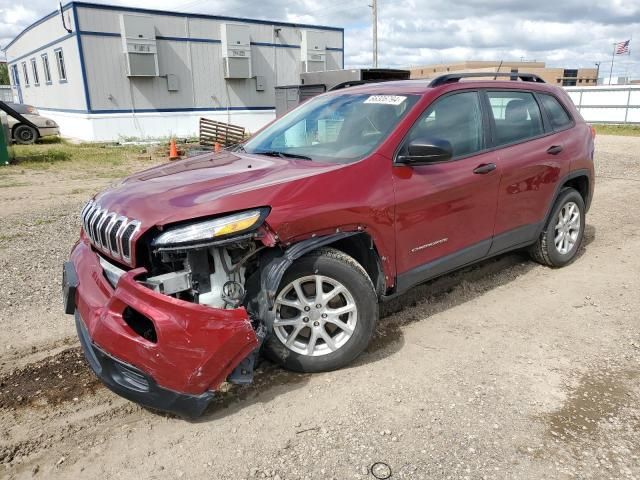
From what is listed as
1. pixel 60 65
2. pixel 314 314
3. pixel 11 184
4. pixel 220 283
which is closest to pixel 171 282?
pixel 220 283

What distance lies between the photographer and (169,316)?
2.53 m

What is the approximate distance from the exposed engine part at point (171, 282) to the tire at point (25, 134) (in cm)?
1892

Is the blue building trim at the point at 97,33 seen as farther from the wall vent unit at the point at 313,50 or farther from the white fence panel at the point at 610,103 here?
the white fence panel at the point at 610,103

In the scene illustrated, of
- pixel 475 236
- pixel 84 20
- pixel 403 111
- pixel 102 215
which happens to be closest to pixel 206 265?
pixel 102 215

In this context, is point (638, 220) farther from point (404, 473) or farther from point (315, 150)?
point (404, 473)

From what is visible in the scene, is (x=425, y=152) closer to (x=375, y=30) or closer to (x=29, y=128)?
(x=29, y=128)

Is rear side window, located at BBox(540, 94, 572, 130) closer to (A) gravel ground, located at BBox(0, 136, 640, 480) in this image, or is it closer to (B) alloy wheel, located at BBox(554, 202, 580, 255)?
(B) alloy wheel, located at BBox(554, 202, 580, 255)

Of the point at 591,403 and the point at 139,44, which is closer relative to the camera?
the point at 591,403

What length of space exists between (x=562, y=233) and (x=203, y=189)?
148 inches

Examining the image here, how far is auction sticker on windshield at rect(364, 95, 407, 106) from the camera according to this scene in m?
3.80

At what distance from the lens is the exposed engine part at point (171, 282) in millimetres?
2703

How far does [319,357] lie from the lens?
3215mm

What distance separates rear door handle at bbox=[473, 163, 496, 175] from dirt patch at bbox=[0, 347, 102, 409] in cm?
308

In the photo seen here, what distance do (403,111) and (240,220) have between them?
1.61m
